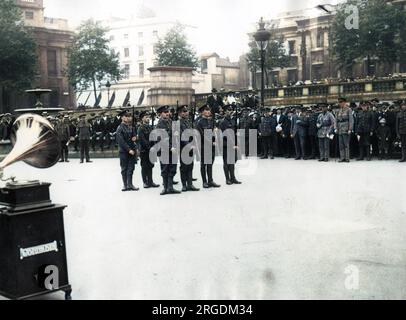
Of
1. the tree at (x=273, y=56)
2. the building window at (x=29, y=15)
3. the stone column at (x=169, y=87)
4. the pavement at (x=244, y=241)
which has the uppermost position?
the building window at (x=29, y=15)

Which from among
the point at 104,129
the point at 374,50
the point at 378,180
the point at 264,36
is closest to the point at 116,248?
the point at 378,180

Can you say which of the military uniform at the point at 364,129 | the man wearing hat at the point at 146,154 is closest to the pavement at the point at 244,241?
the man wearing hat at the point at 146,154

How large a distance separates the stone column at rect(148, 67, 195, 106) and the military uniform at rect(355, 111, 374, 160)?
14.2 metres

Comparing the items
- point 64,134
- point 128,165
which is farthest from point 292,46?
point 128,165

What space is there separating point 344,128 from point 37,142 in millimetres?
13434

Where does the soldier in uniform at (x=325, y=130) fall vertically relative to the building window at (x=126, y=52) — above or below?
below

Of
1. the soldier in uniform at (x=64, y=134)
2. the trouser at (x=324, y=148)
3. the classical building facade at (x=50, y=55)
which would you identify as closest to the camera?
the trouser at (x=324, y=148)

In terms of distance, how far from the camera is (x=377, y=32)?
43531 millimetres

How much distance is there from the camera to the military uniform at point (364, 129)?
56.3 ft

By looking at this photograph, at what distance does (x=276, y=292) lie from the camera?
16.5 ft

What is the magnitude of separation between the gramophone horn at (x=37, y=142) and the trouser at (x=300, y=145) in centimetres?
1439

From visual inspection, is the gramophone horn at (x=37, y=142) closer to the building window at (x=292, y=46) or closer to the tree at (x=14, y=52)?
the tree at (x=14, y=52)

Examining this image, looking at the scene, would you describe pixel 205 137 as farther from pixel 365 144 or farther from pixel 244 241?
pixel 365 144

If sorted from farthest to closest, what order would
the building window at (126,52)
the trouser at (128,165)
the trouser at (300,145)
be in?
the building window at (126,52)
the trouser at (300,145)
the trouser at (128,165)
